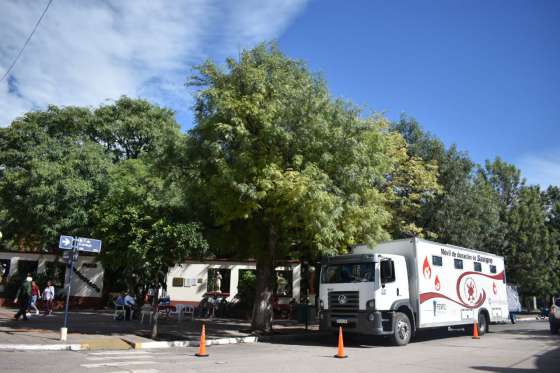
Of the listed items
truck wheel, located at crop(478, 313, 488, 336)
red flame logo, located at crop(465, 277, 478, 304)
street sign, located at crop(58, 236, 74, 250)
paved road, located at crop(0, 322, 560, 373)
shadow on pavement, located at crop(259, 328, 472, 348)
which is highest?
street sign, located at crop(58, 236, 74, 250)

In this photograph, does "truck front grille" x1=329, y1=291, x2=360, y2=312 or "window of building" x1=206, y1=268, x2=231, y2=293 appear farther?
"window of building" x1=206, y1=268, x2=231, y2=293

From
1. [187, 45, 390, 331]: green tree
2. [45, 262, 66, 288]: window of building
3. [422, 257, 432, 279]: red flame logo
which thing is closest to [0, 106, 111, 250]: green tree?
[45, 262, 66, 288]: window of building

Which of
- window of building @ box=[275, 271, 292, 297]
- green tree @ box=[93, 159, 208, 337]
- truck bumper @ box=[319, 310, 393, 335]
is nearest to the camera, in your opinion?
truck bumper @ box=[319, 310, 393, 335]

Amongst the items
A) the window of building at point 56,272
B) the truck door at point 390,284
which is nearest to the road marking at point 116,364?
the truck door at point 390,284

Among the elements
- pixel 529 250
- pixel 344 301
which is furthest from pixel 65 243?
pixel 529 250

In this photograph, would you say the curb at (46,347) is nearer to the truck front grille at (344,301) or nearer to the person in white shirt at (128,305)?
the truck front grille at (344,301)

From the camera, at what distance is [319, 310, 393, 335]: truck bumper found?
546 inches

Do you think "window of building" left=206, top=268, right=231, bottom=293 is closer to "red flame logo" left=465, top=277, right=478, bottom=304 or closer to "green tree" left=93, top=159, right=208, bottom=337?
"green tree" left=93, top=159, right=208, bottom=337

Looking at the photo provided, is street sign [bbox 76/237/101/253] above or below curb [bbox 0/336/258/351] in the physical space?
above

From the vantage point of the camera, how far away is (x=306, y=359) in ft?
37.0

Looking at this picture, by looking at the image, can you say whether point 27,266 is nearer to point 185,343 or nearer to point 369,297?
point 185,343

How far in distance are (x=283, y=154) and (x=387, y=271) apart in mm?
5275

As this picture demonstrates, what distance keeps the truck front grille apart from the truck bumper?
197mm

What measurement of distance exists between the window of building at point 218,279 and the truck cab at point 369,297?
15137 mm
